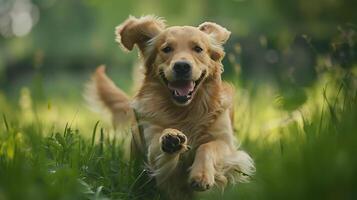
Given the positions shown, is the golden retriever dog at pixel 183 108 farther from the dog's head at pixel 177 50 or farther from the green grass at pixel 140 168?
the green grass at pixel 140 168

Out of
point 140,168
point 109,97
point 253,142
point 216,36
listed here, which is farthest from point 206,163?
point 109,97

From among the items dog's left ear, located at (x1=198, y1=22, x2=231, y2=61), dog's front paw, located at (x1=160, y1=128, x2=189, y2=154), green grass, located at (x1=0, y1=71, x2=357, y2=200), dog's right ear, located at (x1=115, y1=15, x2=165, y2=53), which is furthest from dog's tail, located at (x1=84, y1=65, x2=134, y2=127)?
dog's front paw, located at (x1=160, y1=128, x2=189, y2=154)

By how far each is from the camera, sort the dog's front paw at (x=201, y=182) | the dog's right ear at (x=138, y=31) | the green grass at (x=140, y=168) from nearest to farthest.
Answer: the green grass at (x=140, y=168) < the dog's front paw at (x=201, y=182) < the dog's right ear at (x=138, y=31)

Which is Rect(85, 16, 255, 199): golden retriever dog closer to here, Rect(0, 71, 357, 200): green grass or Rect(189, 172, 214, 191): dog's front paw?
Rect(189, 172, 214, 191): dog's front paw

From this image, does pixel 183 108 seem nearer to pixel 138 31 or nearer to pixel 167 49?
pixel 167 49

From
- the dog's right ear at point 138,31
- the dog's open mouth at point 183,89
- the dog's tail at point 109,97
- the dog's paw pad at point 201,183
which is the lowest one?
the dog's paw pad at point 201,183

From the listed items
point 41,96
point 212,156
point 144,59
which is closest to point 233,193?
Result: point 212,156

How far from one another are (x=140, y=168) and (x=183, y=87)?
22.7 inches

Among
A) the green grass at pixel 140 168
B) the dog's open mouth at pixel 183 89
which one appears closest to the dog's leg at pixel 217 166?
the green grass at pixel 140 168

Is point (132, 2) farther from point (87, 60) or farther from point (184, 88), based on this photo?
point (184, 88)

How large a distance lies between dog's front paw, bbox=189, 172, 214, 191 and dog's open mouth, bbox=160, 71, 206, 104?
659 millimetres

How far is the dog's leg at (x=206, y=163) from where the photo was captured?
A: 382 cm

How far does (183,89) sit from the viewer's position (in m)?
4.41

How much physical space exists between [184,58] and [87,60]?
59.6 ft
